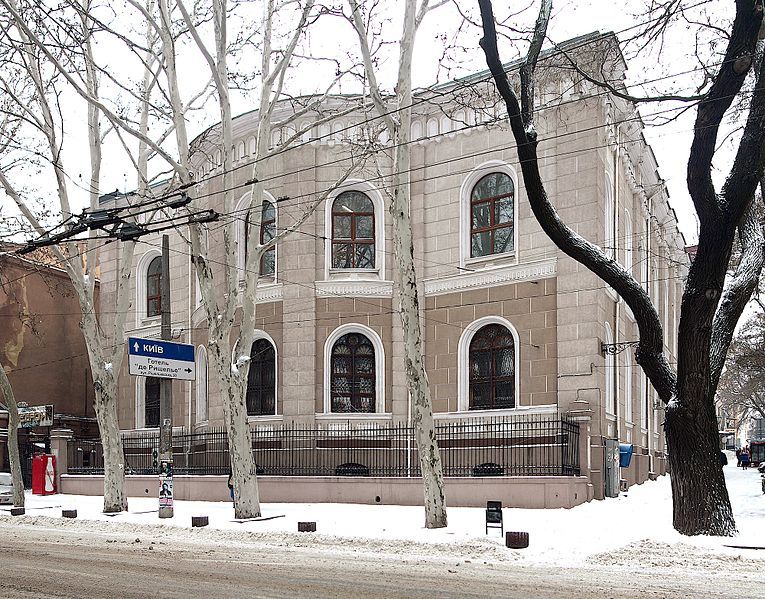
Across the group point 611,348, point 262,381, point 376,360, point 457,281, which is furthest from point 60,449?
point 611,348

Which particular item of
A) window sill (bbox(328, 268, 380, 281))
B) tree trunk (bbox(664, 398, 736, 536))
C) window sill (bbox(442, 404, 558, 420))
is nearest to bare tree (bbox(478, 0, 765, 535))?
tree trunk (bbox(664, 398, 736, 536))

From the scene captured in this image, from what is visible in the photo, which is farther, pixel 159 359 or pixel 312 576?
pixel 159 359

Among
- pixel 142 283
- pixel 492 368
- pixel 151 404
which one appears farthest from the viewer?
pixel 142 283

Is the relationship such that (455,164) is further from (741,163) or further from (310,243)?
(741,163)

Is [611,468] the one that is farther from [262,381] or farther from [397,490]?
[262,381]

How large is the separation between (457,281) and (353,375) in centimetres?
437

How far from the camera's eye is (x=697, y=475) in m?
15.0

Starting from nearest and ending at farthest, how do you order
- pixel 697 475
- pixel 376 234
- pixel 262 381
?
pixel 697 475 < pixel 376 234 < pixel 262 381

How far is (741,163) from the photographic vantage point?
15.1 m

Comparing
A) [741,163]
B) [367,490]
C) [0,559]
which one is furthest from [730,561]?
[367,490]

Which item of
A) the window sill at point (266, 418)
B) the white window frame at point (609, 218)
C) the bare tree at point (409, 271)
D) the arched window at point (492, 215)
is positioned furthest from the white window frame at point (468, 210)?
the bare tree at point (409, 271)

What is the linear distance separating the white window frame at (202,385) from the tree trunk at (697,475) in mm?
20031

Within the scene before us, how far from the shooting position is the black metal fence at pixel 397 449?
931 inches

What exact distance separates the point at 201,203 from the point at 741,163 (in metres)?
20.6
